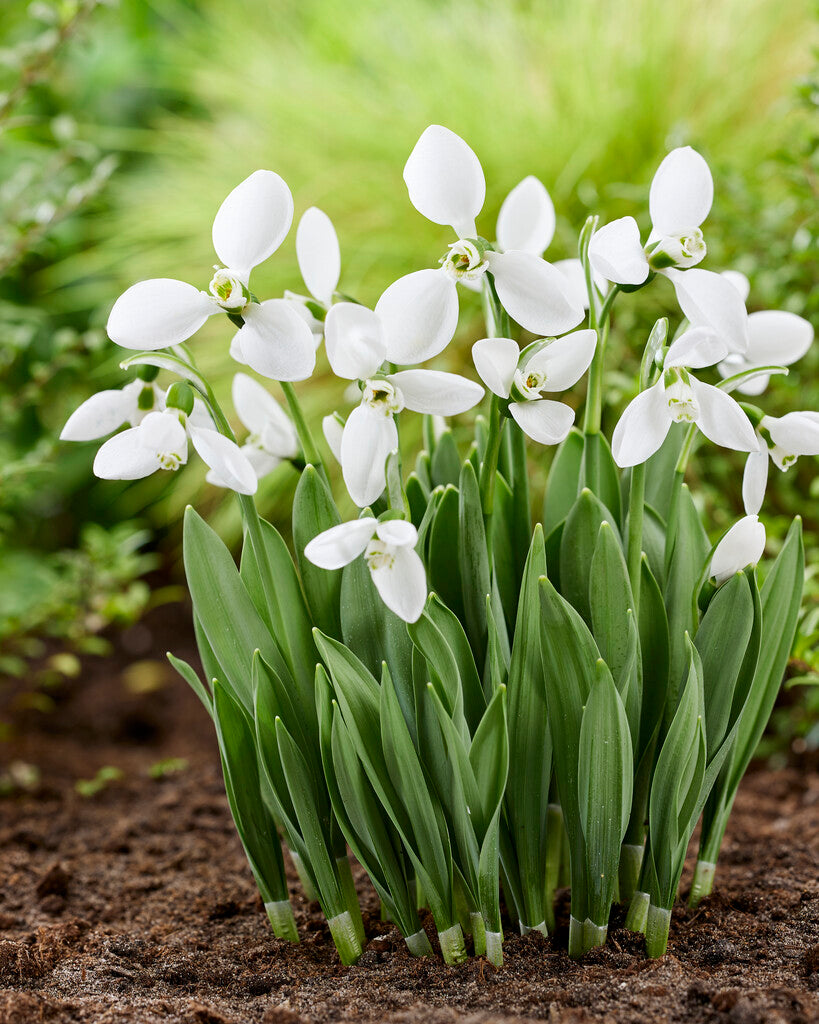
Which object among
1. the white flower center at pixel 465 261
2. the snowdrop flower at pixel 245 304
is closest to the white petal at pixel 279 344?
the snowdrop flower at pixel 245 304

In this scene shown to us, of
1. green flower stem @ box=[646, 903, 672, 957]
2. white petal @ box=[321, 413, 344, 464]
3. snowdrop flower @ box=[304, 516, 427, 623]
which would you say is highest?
white petal @ box=[321, 413, 344, 464]

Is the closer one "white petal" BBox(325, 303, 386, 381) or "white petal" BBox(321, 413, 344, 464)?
"white petal" BBox(325, 303, 386, 381)

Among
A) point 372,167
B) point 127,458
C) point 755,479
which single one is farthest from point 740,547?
point 372,167

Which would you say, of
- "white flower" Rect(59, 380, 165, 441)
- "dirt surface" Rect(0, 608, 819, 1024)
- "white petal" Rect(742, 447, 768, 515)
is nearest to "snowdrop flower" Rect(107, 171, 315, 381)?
"white flower" Rect(59, 380, 165, 441)

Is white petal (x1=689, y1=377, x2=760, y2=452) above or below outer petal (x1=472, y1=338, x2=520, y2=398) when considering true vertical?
below

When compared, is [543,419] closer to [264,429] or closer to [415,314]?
[415,314]

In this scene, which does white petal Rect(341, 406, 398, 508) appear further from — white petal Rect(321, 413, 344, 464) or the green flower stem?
the green flower stem
